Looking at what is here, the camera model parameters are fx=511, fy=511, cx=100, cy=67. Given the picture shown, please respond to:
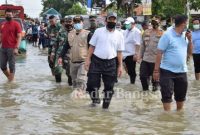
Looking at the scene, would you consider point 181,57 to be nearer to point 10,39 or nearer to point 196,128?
point 196,128

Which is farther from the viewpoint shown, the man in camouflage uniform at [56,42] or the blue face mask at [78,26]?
the man in camouflage uniform at [56,42]

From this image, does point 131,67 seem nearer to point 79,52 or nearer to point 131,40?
point 131,40

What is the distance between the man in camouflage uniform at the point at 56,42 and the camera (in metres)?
11.0

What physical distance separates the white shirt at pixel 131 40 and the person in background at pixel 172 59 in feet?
12.8

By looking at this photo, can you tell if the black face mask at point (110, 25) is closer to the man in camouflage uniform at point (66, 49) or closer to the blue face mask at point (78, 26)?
the blue face mask at point (78, 26)

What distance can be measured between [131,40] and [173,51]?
13.9 ft

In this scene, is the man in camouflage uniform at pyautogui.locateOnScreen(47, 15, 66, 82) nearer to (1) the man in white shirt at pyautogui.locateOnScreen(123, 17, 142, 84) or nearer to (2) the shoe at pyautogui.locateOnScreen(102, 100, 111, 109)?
(1) the man in white shirt at pyautogui.locateOnScreen(123, 17, 142, 84)

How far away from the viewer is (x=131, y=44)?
11930mm

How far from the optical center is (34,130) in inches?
270

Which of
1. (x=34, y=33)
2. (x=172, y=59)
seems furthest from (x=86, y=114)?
(x=34, y=33)

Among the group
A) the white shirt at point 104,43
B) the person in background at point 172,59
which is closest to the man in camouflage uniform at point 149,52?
the white shirt at point 104,43

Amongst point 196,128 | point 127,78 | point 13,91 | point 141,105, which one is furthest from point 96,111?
point 127,78

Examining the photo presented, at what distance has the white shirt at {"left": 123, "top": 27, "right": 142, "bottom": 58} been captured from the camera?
38.9 ft

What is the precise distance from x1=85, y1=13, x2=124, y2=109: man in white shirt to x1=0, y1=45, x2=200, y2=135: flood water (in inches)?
17.5
